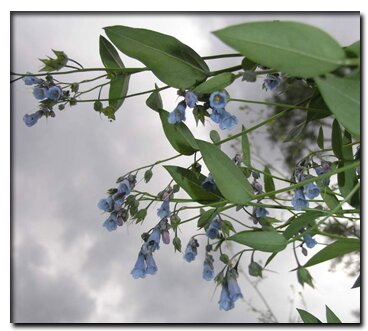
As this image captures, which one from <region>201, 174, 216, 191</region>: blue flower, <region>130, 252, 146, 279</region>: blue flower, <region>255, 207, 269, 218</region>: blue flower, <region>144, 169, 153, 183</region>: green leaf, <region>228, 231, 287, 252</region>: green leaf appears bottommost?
<region>130, 252, 146, 279</region>: blue flower

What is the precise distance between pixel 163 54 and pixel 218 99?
77 millimetres

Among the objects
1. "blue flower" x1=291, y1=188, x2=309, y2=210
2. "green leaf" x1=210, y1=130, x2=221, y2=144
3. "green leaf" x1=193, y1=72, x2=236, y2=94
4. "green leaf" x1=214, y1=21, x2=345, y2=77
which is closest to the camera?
"green leaf" x1=214, y1=21, x2=345, y2=77

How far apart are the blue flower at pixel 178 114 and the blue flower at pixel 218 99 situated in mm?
36

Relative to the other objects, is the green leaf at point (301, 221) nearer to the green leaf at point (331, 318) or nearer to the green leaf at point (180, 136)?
the green leaf at point (180, 136)

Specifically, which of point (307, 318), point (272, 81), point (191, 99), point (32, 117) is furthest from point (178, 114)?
point (307, 318)

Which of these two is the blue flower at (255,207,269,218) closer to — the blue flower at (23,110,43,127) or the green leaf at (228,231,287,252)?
the green leaf at (228,231,287,252)

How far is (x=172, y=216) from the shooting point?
0.71 metres

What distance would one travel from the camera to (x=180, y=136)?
63 cm

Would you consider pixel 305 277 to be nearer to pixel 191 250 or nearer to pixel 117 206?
pixel 191 250

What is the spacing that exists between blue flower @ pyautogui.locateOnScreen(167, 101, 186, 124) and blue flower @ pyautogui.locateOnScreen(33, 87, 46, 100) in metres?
0.21

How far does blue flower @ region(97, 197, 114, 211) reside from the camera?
27.8 inches

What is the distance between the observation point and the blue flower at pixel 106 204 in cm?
71

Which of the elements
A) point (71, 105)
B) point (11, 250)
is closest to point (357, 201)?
point (71, 105)

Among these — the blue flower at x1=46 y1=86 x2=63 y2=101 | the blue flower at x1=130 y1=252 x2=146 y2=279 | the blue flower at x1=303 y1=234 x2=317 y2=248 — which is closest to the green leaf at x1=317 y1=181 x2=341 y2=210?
the blue flower at x1=303 y1=234 x2=317 y2=248
